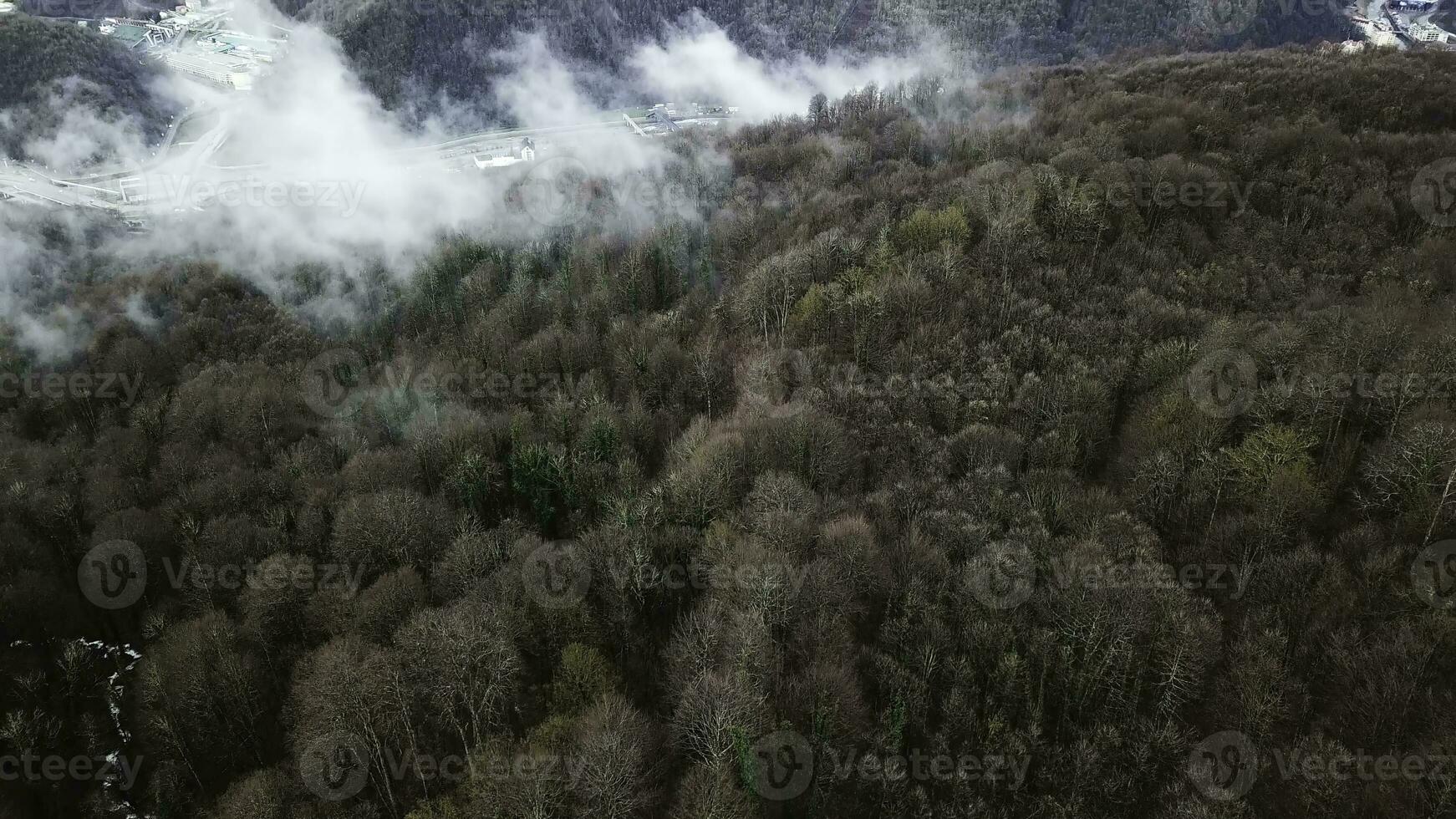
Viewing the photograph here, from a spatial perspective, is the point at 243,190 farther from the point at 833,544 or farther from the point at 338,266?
the point at 833,544

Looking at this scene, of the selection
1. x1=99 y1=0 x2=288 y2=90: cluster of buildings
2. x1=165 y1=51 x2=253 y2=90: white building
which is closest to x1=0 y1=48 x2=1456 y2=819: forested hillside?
x1=165 y1=51 x2=253 y2=90: white building

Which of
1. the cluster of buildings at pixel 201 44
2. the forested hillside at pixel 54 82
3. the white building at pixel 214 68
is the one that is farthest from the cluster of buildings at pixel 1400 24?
the forested hillside at pixel 54 82

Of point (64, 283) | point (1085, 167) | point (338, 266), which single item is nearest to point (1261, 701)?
point (1085, 167)

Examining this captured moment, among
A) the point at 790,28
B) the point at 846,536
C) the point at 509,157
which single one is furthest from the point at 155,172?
the point at 790,28

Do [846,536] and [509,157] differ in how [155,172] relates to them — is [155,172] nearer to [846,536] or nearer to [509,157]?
[509,157]

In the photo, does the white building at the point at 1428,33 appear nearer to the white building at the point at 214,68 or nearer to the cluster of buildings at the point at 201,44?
the cluster of buildings at the point at 201,44
